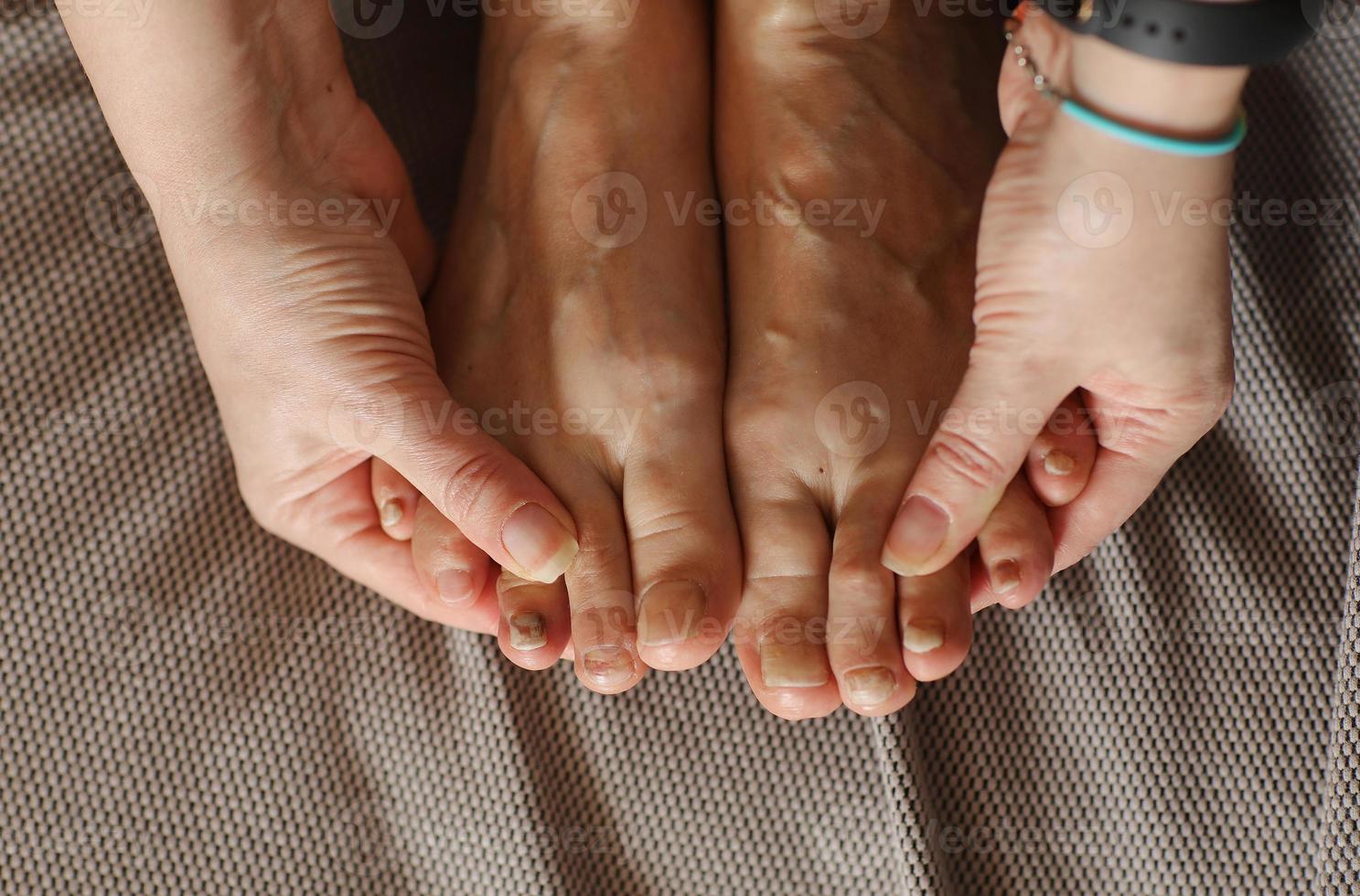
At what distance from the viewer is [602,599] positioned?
0.65 metres

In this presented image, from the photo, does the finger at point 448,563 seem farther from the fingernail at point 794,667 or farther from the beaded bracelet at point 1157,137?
the beaded bracelet at point 1157,137

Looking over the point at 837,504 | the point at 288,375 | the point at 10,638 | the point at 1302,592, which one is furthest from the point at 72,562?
the point at 1302,592

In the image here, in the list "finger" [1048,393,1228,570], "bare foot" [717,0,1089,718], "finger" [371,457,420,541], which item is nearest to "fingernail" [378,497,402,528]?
"finger" [371,457,420,541]

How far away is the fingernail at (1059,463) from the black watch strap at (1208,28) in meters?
0.25

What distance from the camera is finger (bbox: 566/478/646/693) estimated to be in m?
0.63

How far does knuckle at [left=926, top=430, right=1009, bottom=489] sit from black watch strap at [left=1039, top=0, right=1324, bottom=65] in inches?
9.0

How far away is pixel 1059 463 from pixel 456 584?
401 mm

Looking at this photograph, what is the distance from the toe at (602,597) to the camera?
2.07ft

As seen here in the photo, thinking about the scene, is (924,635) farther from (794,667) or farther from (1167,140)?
(1167,140)

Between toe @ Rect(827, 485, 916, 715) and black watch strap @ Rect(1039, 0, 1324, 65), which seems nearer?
black watch strap @ Rect(1039, 0, 1324, 65)

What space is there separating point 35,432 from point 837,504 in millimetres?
603

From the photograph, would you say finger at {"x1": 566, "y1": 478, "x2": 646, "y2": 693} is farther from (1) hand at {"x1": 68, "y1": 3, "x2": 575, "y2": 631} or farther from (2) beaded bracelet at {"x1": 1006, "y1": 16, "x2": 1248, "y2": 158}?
(2) beaded bracelet at {"x1": 1006, "y1": 16, "x2": 1248, "y2": 158}

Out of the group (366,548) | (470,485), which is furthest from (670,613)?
(366,548)

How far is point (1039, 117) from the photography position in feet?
1.90
